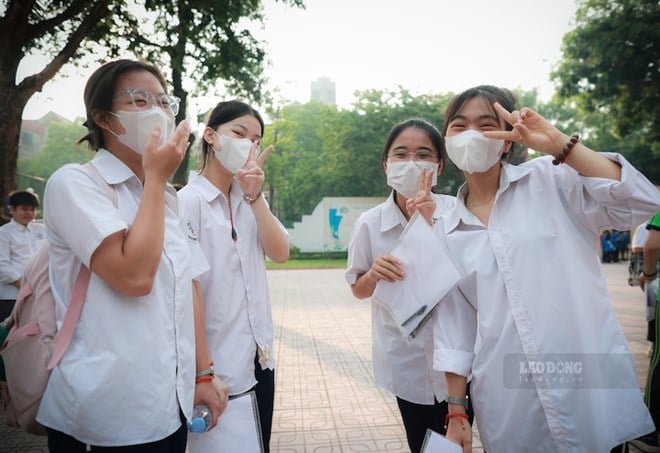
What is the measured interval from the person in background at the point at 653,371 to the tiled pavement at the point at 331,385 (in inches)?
42.0

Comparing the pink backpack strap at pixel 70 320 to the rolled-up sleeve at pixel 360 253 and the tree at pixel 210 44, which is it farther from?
the tree at pixel 210 44

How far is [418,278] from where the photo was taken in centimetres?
156

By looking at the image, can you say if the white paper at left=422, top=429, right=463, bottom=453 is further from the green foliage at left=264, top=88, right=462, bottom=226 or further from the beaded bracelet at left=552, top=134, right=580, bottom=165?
the green foliage at left=264, top=88, right=462, bottom=226

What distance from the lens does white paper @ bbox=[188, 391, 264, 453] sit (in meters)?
1.53

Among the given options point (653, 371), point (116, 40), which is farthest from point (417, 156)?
point (116, 40)

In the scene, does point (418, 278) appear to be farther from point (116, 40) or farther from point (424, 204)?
point (116, 40)

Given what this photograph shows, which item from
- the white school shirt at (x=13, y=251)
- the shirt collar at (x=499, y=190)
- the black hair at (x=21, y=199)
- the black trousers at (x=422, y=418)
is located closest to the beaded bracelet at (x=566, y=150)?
the shirt collar at (x=499, y=190)

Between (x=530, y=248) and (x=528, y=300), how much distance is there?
17 cm

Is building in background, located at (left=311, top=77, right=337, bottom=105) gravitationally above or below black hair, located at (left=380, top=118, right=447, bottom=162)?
above

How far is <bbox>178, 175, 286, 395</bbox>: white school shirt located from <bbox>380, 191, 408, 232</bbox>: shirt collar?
0.64 meters

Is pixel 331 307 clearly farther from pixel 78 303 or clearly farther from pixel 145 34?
pixel 78 303

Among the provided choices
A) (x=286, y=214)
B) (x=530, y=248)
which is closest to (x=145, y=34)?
(x=530, y=248)

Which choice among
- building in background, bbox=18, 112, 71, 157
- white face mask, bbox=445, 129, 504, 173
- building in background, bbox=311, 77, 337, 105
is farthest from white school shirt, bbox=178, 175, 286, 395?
building in background, bbox=311, 77, 337, 105

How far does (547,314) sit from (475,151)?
620 millimetres
